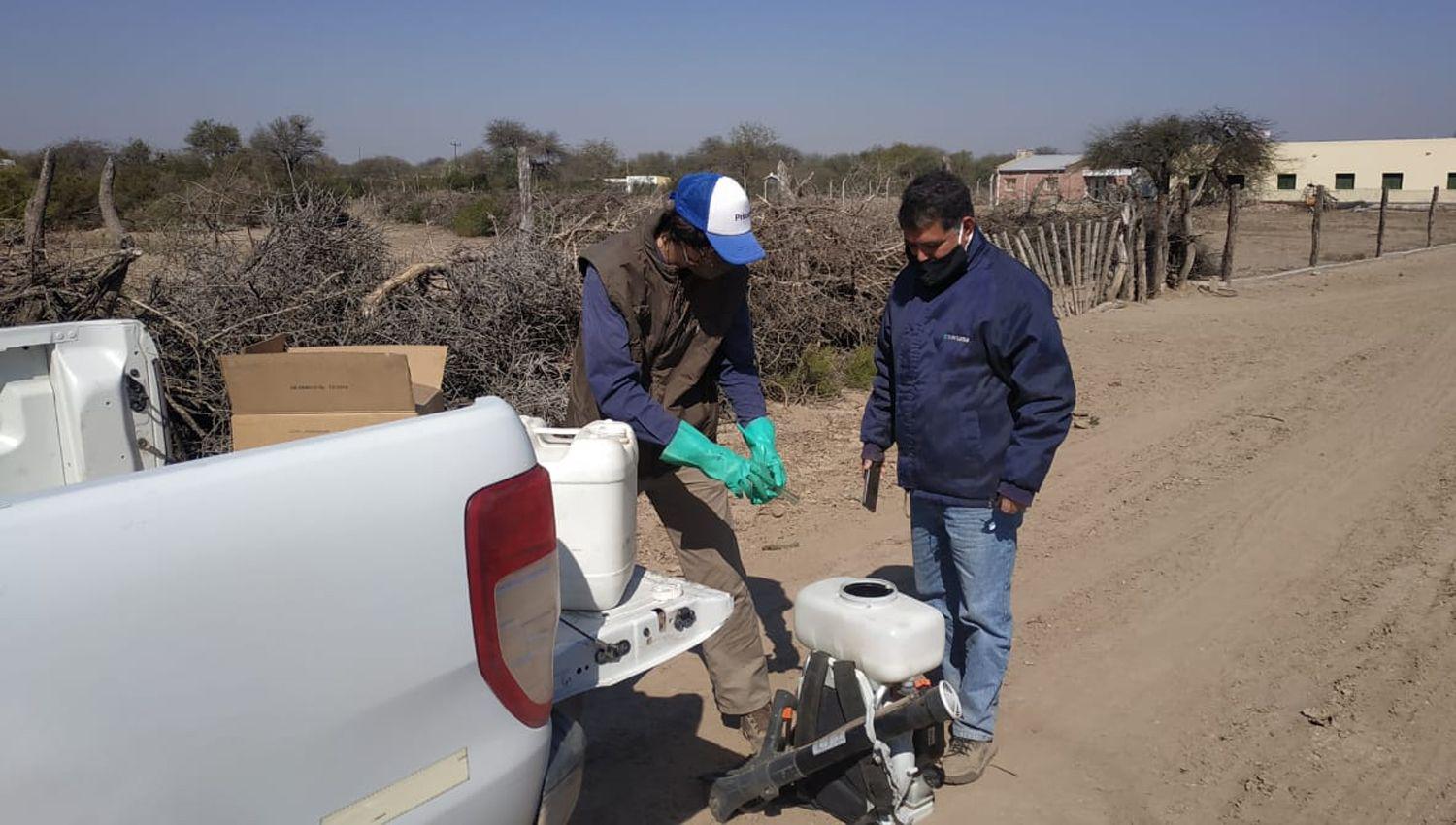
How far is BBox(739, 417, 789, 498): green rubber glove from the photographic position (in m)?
3.35

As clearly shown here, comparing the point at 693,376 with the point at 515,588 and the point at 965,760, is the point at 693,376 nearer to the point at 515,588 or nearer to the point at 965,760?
the point at 965,760

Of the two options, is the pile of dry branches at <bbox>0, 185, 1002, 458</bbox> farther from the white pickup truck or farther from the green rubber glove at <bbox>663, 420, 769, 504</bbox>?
the white pickup truck

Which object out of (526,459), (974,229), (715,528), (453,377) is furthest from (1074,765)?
(453,377)

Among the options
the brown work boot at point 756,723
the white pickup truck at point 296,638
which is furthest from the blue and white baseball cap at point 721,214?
the brown work boot at point 756,723

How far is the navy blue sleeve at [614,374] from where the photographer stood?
3258 mm

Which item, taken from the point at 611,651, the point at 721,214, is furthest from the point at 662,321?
the point at 611,651

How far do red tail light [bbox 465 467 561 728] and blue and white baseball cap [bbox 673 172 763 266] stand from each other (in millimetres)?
1378

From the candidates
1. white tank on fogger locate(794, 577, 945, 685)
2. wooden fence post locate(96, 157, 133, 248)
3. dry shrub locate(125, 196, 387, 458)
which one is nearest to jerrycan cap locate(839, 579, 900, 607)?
white tank on fogger locate(794, 577, 945, 685)

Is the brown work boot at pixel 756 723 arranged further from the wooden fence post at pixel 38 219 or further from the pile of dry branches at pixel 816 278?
the pile of dry branches at pixel 816 278

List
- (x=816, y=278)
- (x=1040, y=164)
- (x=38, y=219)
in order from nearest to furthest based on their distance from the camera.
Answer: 1. (x=38, y=219)
2. (x=816, y=278)
3. (x=1040, y=164)

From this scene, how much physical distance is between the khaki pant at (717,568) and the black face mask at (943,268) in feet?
3.29

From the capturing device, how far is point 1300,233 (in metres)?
34.1

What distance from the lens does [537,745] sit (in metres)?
2.10

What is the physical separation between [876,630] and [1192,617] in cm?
277
